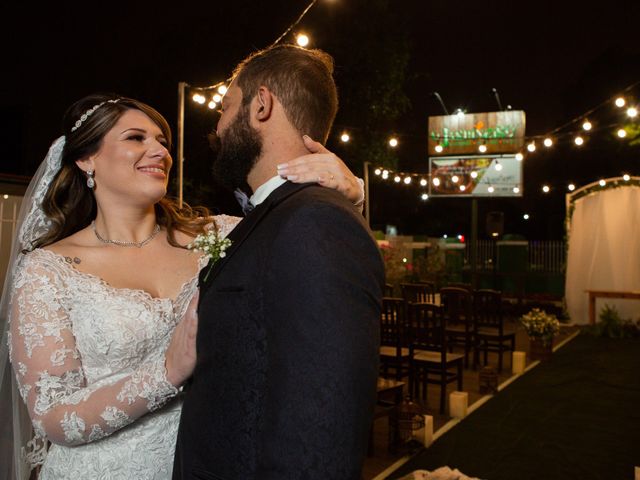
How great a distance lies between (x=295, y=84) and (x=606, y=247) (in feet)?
38.4

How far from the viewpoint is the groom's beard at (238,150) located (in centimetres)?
133

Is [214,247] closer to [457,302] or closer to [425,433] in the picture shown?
[425,433]

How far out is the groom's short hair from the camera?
1.33 m

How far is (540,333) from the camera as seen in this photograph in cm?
837

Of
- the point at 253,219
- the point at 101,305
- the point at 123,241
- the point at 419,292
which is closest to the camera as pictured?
the point at 253,219

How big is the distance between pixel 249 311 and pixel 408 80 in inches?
674

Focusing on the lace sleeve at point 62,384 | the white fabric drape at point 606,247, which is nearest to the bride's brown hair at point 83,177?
the lace sleeve at point 62,384

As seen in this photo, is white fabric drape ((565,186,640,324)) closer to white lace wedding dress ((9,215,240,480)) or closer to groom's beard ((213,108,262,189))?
white lace wedding dress ((9,215,240,480))

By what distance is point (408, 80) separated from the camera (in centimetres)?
1719

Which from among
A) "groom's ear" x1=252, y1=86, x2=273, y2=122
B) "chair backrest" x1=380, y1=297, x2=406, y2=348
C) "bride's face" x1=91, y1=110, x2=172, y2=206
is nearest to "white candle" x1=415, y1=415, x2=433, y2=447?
"chair backrest" x1=380, y1=297, x2=406, y2=348

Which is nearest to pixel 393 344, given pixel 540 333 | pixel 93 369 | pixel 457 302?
pixel 457 302

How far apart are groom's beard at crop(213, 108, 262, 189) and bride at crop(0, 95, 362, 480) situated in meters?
0.14

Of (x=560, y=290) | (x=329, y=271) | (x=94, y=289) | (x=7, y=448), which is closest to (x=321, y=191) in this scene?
(x=329, y=271)

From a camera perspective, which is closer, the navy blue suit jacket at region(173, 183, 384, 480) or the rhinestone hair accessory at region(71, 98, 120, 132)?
the navy blue suit jacket at region(173, 183, 384, 480)
